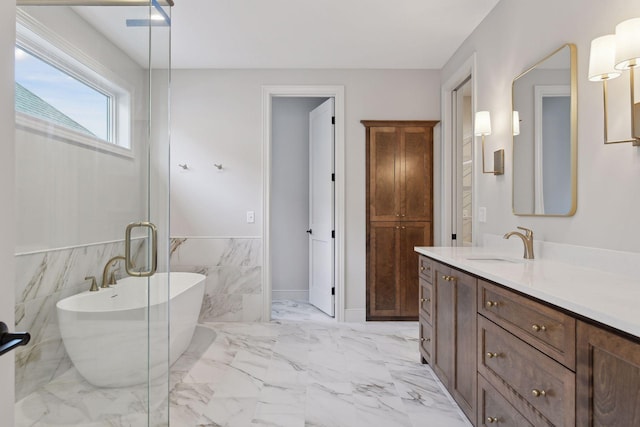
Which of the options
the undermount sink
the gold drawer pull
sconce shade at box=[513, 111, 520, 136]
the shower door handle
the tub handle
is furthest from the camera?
sconce shade at box=[513, 111, 520, 136]

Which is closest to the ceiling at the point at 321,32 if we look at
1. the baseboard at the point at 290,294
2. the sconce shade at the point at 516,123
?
the sconce shade at the point at 516,123

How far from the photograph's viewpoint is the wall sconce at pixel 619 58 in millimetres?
1409

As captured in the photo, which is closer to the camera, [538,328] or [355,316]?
[538,328]

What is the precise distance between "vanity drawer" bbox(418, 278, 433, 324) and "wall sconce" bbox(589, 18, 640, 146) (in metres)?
1.37

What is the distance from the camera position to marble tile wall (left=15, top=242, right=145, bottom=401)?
0.99m

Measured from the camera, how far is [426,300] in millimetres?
2713

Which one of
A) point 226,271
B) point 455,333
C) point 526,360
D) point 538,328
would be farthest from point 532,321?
point 226,271

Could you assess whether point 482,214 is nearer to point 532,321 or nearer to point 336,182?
point 336,182

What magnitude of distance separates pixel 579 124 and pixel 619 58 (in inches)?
19.1

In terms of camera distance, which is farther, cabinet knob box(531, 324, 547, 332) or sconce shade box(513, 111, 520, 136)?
sconce shade box(513, 111, 520, 136)

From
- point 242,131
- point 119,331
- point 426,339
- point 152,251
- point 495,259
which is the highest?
point 242,131

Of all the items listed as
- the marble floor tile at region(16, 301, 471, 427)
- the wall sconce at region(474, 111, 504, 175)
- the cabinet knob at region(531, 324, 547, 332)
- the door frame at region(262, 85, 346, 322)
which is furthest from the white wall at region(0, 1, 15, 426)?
the door frame at region(262, 85, 346, 322)

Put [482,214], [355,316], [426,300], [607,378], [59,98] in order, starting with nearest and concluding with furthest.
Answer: [607,378] < [59,98] < [426,300] < [482,214] < [355,316]

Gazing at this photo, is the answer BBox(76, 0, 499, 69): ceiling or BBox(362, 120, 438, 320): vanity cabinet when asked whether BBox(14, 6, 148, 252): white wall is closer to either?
BBox(76, 0, 499, 69): ceiling
